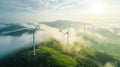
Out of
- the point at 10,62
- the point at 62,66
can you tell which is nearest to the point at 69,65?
the point at 62,66

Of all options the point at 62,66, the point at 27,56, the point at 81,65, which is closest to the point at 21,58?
the point at 27,56

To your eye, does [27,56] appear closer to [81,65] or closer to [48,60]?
[48,60]

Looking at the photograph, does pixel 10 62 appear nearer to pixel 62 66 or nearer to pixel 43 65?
pixel 43 65

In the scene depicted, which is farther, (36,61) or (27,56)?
(27,56)

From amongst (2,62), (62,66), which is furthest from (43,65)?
(2,62)

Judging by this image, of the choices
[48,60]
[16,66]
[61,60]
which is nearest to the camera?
[16,66]

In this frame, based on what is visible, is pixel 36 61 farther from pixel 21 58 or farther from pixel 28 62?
pixel 21 58

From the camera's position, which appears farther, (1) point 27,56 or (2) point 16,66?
(1) point 27,56

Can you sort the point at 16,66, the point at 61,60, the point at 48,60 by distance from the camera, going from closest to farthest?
the point at 16,66 → the point at 48,60 → the point at 61,60
